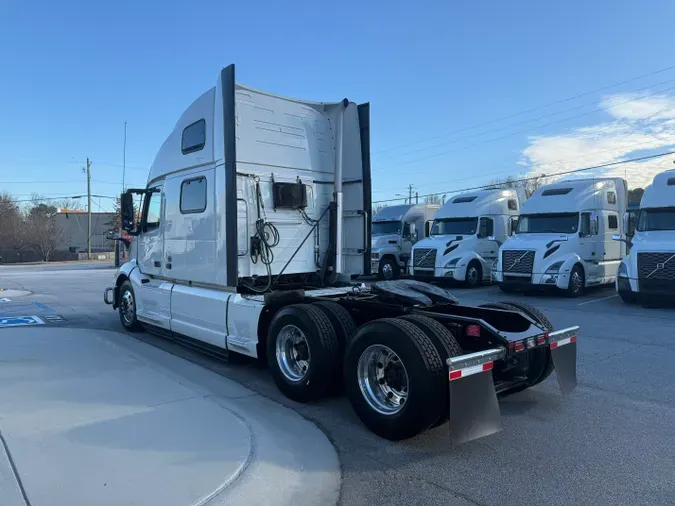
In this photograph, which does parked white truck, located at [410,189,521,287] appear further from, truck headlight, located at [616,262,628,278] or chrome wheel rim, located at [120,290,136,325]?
chrome wheel rim, located at [120,290,136,325]

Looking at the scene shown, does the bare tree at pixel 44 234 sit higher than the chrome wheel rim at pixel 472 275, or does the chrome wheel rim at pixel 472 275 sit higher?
the bare tree at pixel 44 234

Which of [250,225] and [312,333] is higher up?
[250,225]

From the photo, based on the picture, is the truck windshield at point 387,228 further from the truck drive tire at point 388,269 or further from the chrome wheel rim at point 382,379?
the chrome wheel rim at point 382,379

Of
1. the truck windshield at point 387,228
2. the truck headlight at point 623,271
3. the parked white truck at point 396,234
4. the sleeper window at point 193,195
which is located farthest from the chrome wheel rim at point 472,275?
the sleeper window at point 193,195

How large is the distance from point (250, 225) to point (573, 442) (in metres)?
4.47

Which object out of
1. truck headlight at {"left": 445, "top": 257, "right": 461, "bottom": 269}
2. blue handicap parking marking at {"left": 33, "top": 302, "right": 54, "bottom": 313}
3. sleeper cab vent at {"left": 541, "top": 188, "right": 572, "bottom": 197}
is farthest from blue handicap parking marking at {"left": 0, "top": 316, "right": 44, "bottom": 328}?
sleeper cab vent at {"left": 541, "top": 188, "right": 572, "bottom": 197}

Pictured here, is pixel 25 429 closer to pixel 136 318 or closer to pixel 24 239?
pixel 136 318

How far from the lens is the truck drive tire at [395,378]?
411 cm

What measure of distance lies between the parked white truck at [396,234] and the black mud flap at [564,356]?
1528 centimetres

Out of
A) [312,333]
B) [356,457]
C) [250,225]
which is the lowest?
[356,457]

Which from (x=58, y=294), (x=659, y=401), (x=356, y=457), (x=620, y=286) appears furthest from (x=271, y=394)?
(x=58, y=294)

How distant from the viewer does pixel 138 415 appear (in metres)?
4.86

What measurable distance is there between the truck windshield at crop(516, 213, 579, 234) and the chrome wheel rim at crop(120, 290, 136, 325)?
12.0 m

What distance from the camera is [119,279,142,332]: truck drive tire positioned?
30.1 feet
